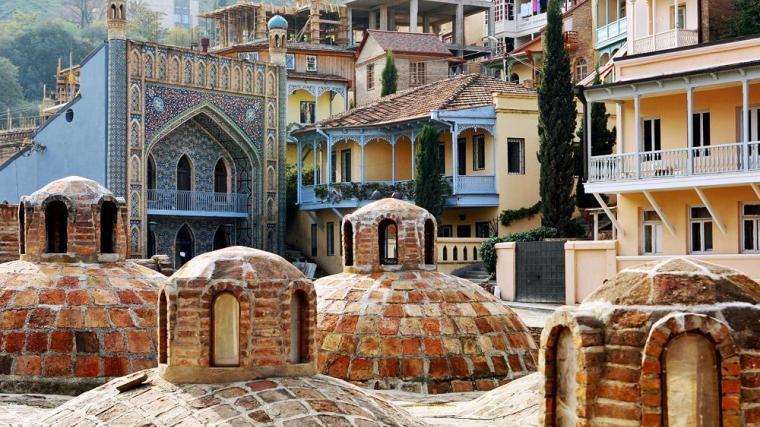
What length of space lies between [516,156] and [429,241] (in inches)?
921

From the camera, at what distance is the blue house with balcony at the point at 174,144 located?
45.1 meters

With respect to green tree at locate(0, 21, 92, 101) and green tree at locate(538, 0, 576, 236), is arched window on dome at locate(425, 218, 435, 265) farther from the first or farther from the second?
green tree at locate(0, 21, 92, 101)

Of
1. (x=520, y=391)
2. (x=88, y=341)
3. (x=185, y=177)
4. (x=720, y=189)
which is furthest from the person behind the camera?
(x=185, y=177)

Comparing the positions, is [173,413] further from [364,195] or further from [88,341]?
[364,195]

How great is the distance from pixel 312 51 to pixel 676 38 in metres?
27.7

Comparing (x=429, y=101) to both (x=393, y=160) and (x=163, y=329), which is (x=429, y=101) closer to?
(x=393, y=160)

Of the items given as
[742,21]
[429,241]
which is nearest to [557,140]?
[742,21]

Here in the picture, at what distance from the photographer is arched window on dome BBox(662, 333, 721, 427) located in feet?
28.3

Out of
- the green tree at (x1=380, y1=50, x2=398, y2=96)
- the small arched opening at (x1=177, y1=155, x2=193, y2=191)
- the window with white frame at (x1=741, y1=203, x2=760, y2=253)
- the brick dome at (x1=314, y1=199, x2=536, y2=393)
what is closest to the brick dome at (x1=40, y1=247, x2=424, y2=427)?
the brick dome at (x1=314, y1=199, x2=536, y2=393)

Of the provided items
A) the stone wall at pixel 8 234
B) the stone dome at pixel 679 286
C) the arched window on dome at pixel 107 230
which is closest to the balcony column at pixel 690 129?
the stone wall at pixel 8 234

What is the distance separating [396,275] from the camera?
20.7m

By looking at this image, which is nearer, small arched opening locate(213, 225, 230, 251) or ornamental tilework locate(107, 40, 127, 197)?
ornamental tilework locate(107, 40, 127, 197)

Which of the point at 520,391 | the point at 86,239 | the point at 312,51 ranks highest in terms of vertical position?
the point at 312,51

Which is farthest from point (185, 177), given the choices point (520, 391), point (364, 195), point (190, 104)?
point (520, 391)
